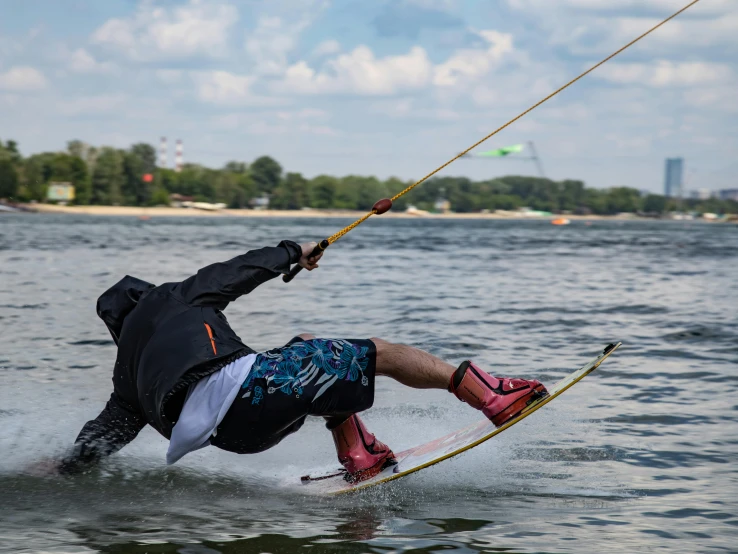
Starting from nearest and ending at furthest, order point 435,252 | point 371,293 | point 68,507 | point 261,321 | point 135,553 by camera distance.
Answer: point 135,553 < point 68,507 < point 261,321 < point 371,293 < point 435,252

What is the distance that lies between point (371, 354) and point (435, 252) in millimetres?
38709

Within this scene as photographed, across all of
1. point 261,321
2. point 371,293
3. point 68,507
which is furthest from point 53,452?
point 371,293

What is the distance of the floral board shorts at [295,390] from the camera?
5277 mm

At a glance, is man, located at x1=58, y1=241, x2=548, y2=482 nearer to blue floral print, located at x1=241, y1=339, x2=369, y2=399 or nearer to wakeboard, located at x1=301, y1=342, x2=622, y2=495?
blue floral print, located at x1=241, y1=339, x2=369, y2=399

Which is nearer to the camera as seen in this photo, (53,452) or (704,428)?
(53,452)

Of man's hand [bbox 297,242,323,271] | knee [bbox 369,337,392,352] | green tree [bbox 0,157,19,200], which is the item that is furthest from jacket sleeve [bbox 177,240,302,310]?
green tree [bbox 0,157,19,200]

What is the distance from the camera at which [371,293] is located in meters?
20.6

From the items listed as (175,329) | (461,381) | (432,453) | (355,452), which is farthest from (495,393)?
(175,329)

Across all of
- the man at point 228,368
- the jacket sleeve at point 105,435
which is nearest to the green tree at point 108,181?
the jacket sleeve at point 105,435

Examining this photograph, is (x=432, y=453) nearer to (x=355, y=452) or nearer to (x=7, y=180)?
(x=355, y=452)

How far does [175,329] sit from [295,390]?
74cm

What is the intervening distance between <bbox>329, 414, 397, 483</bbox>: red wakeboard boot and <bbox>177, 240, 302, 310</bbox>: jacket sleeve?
4.01ft

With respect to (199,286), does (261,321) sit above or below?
below

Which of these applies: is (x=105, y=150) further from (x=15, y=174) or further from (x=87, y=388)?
(x=87, y=388)
